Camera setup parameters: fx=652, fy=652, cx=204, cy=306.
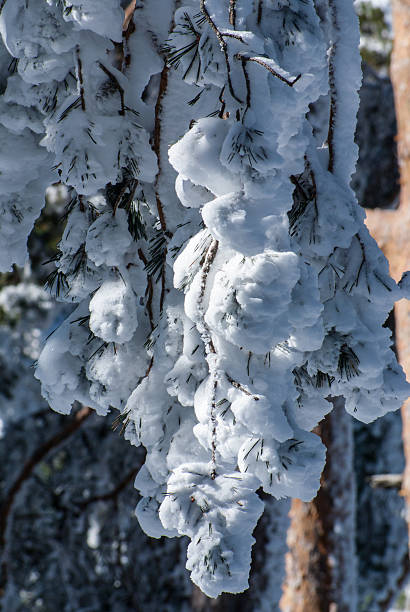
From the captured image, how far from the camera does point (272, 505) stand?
3820mm

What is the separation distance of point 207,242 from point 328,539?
3211 millimetres

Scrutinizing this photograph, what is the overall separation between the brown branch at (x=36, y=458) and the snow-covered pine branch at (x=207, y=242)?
233 centimetres

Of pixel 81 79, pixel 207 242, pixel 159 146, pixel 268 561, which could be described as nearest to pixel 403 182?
pixel 268 561

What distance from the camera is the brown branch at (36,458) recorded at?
167 inches

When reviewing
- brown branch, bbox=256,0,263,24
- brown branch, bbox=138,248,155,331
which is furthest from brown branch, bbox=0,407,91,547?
brown branch, bbox=256,0,263,24

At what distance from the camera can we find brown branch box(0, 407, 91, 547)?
4.25m

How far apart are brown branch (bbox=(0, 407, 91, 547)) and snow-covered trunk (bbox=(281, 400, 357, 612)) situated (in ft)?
4.85

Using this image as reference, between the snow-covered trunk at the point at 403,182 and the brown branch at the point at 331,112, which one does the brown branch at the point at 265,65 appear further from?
→ the snow-covered trunk at the point at 403,182

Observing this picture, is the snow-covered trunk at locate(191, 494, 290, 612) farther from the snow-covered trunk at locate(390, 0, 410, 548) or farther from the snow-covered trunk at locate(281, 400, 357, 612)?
the snow-covered trunk at locate(390, 0, 410, 548)

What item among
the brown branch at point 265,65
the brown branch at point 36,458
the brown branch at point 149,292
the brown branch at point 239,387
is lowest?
the brown branch at point 36,458

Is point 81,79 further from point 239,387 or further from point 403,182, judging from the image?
point 403,182

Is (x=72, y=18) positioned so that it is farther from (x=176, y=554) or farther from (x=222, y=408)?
(x=176, y=554)

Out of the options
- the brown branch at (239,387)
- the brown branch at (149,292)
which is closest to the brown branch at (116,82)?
the brown branch at (149,292)

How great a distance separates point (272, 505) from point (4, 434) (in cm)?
394
